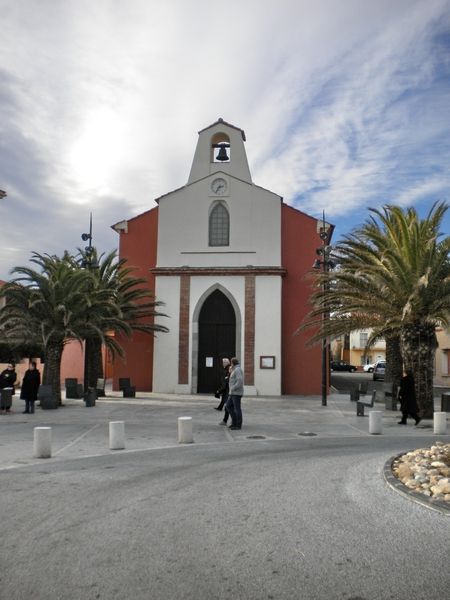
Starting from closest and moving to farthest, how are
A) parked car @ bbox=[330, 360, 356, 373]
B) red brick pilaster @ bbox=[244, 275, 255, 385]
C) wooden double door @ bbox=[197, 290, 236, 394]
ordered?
red brick pilaster @ bbox=[244, 275, 255, 385] → wooden double door @ bbox=[197, 290, 236, 394] → parked car @ bbox=[330, 360, 356, 373]

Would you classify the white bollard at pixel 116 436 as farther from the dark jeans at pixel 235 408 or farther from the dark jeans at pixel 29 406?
the dark jeans at pixel 29 406

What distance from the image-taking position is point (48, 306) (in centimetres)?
1948

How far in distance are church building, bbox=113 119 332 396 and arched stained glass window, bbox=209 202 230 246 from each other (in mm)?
47

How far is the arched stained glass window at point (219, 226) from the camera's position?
1106 inches

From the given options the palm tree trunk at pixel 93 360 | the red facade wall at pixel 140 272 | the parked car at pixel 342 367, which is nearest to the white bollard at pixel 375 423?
the palm tree trunk at pixel 93 360

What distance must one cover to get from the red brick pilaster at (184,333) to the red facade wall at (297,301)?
4.37m

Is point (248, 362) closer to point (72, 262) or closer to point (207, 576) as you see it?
point (72, 262)

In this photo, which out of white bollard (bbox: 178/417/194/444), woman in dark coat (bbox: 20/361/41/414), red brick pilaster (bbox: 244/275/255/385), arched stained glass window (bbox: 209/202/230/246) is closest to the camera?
white bollard (bbox: 178/417/194/444)

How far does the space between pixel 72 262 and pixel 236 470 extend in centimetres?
1408

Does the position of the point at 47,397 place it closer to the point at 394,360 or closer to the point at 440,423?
the point at 440,423

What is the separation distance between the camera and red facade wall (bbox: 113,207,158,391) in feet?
91.0

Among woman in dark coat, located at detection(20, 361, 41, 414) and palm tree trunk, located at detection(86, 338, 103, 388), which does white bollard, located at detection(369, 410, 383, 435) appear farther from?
palm tree trunk, located at detection(86, 338, 103, 388)

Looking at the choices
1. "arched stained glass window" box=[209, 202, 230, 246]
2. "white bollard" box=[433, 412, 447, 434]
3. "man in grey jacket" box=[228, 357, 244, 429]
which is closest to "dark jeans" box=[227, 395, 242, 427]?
"man in grey jacket" box=[228, 357, 244, 429]

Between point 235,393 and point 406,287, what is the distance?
634 centimetres
